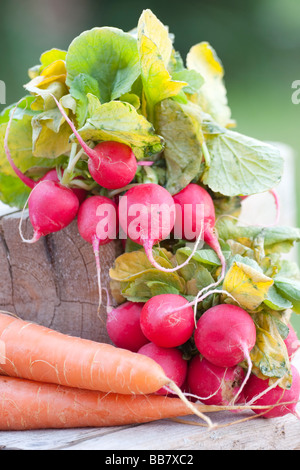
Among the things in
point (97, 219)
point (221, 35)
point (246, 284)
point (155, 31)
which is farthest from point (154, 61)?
point (221, 35)

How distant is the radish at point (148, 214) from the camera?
3.42 feet

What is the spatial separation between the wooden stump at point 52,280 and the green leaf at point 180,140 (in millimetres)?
247

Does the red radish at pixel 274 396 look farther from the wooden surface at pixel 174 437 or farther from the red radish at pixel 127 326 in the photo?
the red radish at pixel 127 326

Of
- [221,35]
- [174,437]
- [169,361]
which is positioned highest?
[221,35]

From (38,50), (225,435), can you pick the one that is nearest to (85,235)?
(225,435)

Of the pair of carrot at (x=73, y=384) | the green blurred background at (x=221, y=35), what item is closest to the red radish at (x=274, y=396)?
the pair of carrot at (x=73, y=384)

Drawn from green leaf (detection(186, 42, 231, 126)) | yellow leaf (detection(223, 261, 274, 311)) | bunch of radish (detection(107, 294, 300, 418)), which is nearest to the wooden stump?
bunch of radish (detection(107, 294, 300, 418))

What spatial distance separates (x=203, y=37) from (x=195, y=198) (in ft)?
12.9

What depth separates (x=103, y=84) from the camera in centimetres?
115

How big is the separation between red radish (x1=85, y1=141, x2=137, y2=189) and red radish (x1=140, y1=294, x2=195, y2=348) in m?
0.22

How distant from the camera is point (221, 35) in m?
4.77

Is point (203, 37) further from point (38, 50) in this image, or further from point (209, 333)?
point (209, 333)

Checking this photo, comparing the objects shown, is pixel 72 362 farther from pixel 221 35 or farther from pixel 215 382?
pixel 221 35

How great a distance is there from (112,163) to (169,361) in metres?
0.37
